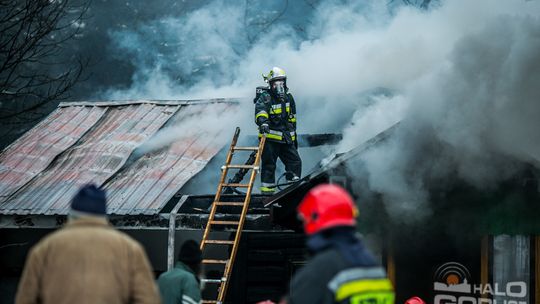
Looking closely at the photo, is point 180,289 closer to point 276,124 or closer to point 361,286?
point 361,286

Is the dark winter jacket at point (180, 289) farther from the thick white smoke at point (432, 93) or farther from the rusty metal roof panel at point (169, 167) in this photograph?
the rusty metal roof panel at point (169, 167)

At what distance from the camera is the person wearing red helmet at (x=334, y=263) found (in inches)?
141

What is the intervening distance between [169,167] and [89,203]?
9.67 metres

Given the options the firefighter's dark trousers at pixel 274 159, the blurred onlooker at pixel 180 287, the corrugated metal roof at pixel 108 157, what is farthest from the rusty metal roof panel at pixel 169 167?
the blurred onlooker at pixel 180 287

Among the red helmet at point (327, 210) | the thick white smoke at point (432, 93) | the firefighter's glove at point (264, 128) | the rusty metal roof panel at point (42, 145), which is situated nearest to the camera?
the red helmet at point (327, 210)

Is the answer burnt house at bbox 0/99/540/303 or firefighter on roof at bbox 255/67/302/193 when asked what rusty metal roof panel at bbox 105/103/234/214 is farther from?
firefighter on roof at bbox 255/67/302/193

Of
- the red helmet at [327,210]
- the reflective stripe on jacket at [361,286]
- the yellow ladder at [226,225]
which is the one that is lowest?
the reflective stripe on jacket at [361,286]

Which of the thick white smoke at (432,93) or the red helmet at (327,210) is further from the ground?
the thick white smoke at (432,93)

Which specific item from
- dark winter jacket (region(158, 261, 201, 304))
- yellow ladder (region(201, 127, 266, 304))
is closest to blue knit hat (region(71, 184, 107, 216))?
dark winter jacket (region(158, 261, 201, 304))

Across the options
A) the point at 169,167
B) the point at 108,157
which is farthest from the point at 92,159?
the point at 169,167

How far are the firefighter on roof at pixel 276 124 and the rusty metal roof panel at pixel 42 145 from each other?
411 cm

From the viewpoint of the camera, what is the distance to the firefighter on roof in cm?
1261

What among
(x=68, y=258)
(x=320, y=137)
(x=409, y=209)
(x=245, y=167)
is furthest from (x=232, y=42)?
(x=68, y=258)

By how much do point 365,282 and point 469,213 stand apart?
6479mm
